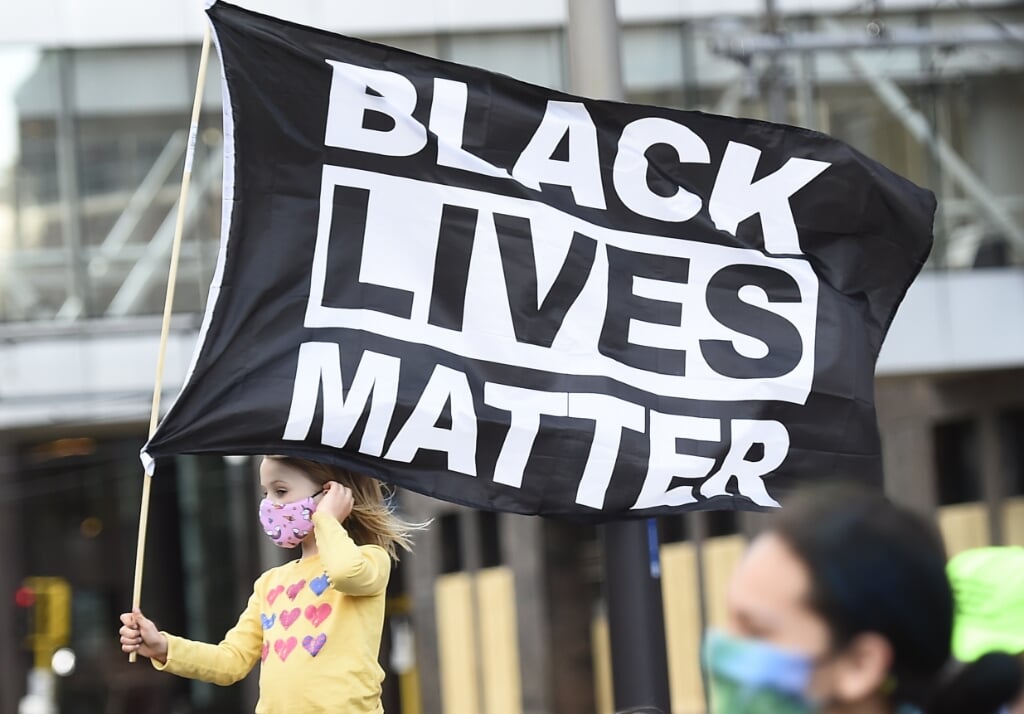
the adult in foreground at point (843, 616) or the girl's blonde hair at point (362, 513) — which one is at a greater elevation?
the girl's blonde hair at point (362, 513)

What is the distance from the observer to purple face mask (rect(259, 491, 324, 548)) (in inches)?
164

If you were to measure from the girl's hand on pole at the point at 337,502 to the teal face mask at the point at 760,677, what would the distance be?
2.45 meters

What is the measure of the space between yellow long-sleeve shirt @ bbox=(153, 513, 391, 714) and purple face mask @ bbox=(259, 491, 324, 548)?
0.23 ft

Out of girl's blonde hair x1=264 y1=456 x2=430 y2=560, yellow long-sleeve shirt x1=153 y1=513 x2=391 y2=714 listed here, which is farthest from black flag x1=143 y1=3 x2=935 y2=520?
yellow long-sleeve shirt x1=153 y1=513 x2=391 y2=714

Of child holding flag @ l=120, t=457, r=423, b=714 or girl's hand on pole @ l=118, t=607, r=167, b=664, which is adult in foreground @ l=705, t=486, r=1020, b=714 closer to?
child holding flag @ l=120, t=457, r=423, b=714

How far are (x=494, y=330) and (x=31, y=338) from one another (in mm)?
10375

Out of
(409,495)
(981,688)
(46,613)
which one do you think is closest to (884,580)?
(981,688)

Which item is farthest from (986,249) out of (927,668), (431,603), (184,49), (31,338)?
(927,668)

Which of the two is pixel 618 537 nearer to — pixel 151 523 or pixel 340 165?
pixel 340 165

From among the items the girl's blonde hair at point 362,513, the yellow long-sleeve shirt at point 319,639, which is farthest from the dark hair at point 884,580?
the girl's blonde hair at point 362,513

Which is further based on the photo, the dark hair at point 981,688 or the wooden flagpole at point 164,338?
the wooden flagpole at point 164,338

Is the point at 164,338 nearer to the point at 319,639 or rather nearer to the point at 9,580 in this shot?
the point at 319,639

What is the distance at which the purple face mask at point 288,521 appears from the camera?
4.16m

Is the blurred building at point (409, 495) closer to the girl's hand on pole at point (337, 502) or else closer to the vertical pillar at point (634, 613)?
the vertical pillar at point (634, 613)
